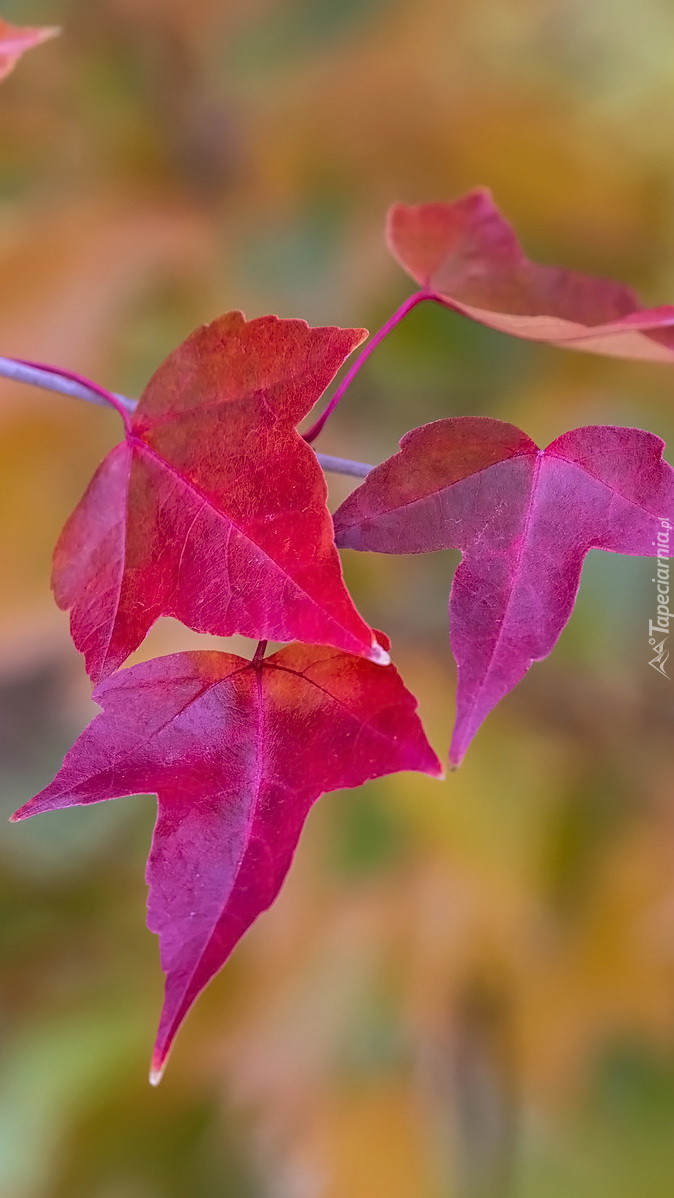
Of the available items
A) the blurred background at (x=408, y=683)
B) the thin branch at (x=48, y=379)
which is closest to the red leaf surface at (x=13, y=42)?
the thin branch at (x=48, y=379)

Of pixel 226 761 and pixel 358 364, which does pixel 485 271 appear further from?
pixel 226 761

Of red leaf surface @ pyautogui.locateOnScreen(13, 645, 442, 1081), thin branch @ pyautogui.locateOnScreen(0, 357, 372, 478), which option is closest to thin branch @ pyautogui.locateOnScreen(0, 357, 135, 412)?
thin branch @ pyautogui.locateOnScreen(0, 357, 372, 478)

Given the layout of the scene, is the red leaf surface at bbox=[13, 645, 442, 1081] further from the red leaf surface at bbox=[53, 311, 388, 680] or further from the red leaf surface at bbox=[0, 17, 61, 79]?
the red leaf surface at bbox=[0, 17, 61, 79]

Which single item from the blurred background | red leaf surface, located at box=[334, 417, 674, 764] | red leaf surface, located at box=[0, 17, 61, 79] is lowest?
the blurred background

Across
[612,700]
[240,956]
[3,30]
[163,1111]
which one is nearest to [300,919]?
[240,956]

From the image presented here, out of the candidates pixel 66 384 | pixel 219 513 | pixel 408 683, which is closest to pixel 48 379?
pixel 66 384

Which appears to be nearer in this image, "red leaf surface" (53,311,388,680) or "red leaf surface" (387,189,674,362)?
"red leaf surface" (53,311,388,680)

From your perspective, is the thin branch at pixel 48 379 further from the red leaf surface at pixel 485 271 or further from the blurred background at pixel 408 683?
the blurred background at pixel 408 683
